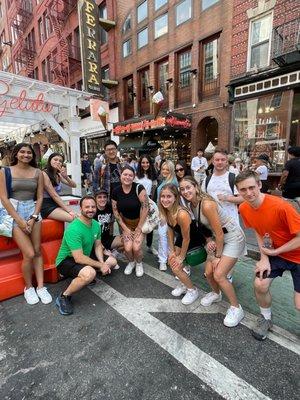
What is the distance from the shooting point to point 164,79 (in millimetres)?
13469

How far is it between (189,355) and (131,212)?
84.2 inches

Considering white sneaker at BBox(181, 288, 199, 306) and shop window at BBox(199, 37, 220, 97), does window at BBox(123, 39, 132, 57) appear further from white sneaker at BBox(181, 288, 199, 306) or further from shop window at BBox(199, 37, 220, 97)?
white sneaker at BBox(181, 288, 199, 306)

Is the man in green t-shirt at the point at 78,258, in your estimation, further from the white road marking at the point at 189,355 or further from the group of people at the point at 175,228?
the white road marking at the point at 189,355

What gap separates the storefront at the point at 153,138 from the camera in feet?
39.9

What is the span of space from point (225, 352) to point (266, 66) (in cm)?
986

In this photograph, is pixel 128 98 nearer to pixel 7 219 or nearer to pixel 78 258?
pixel 7 219

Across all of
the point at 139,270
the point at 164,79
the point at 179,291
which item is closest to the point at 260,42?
the point at 164,79

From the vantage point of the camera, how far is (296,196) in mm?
5078

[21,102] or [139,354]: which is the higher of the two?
[21,102]

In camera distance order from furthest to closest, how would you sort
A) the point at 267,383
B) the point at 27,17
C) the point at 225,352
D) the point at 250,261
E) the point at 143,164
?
the point at 27,17 → the point at 143,164 → the point at 250,261 → the point at 225,352 → the point at 267,383

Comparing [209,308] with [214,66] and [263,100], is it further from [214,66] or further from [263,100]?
[214,66]

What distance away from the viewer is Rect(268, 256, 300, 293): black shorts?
7.43 ft

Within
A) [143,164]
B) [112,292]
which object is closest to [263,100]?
[143,164]

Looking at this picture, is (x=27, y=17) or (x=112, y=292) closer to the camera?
(x=112, y=292)
